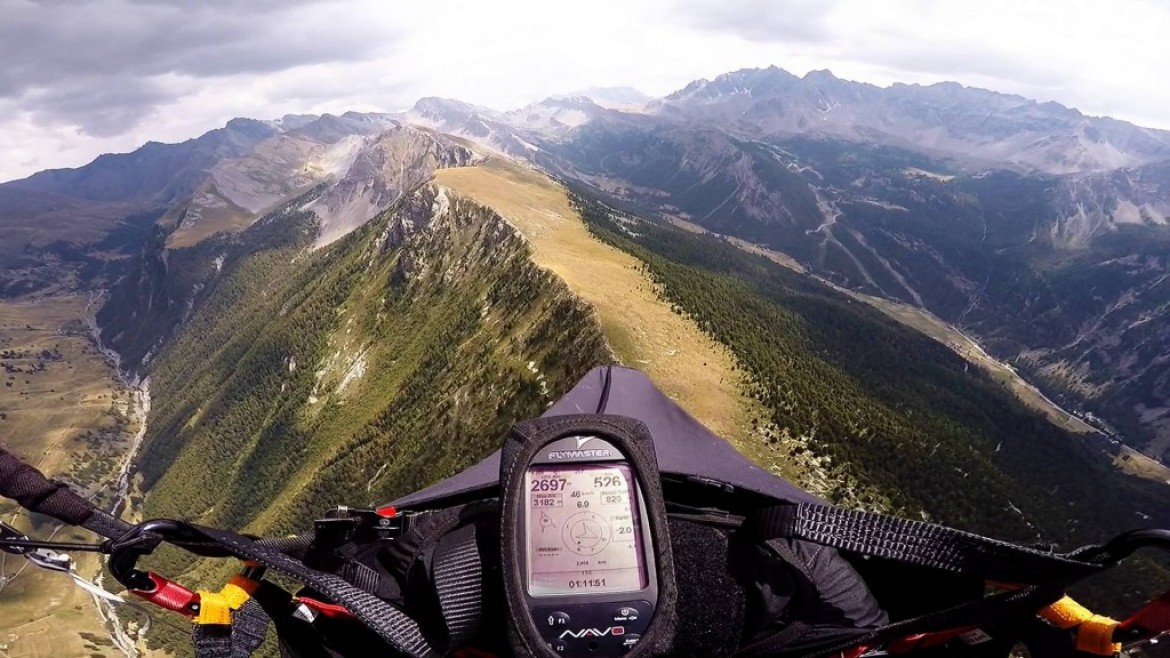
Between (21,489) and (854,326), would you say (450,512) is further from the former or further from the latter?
(854,326)

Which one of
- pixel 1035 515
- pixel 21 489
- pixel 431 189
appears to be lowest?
pixel 1035 515

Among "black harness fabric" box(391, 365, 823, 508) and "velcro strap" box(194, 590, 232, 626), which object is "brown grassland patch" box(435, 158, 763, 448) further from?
"velcro strap" box(194, 590, 232, 626)

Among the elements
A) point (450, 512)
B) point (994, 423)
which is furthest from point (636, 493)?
point (994, 423)

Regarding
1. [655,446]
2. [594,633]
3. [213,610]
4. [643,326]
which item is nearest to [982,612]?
[594,633]

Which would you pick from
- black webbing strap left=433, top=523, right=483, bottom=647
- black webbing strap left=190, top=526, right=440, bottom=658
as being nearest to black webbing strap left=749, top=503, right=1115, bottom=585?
black webbing strap left=433, top=523, right=483, bottom=647

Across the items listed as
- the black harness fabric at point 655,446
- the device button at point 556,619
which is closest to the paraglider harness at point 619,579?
the device button at point 556,619
